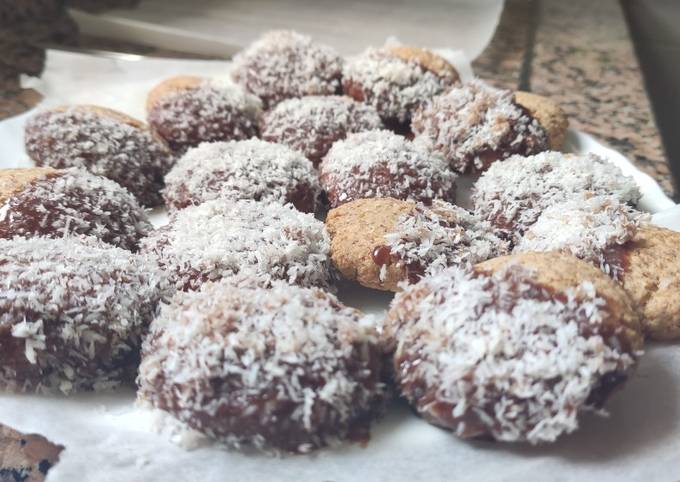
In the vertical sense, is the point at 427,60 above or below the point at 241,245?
above

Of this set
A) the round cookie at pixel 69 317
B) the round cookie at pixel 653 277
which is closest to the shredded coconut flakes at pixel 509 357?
the round cookie at pixel 653 277

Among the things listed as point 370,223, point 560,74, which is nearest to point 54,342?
point 370,223

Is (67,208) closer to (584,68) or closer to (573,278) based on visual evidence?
(573,278)

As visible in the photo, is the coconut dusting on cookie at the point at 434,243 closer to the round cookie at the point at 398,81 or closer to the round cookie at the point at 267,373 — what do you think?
the round cookie at the point at 267,373

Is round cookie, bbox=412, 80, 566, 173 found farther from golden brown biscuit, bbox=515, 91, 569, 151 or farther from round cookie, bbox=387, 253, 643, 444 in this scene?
round cookie, bbox=387, 253, 643, 444

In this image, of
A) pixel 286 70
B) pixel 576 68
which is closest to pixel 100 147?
pixel 286 70

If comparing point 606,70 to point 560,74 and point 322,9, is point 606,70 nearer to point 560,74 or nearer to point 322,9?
point 560,74
